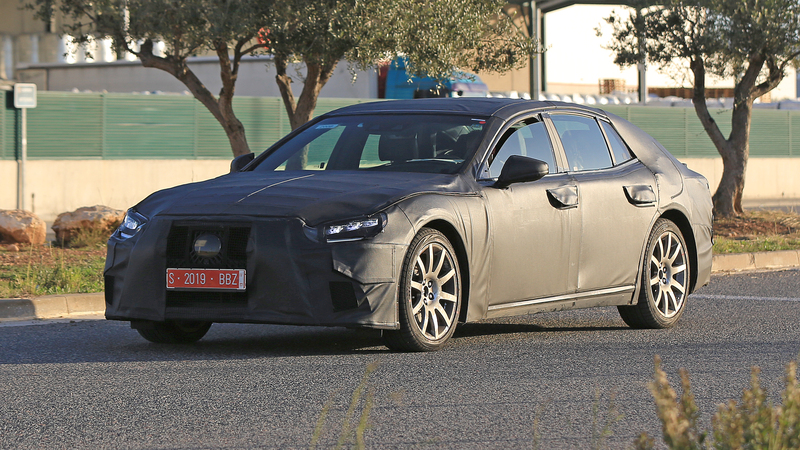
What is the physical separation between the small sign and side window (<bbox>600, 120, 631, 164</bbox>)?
14.1 meters

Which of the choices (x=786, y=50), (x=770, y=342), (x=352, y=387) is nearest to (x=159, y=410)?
(x=352, y=387)

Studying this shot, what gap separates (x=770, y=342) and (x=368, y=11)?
8463mm

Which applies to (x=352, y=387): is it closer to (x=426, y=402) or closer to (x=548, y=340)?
(x=426, y=402)

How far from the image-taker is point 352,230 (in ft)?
21.8

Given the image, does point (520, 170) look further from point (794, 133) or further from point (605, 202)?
point (794, 133)

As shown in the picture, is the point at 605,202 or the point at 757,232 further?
the point at 757,232

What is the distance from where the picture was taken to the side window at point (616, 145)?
880 cm

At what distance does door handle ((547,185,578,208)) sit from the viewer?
785cm

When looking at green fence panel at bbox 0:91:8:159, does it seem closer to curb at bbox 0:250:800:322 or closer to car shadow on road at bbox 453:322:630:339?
curb at bbox 0:250:800:322

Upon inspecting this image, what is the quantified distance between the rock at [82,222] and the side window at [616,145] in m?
7.96

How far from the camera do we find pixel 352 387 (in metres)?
5.93

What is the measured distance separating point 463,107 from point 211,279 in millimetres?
2308

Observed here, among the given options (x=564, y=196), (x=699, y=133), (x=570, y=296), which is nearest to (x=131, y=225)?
(x=564, y=196)

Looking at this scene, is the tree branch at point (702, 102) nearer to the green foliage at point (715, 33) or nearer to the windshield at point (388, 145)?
the green foliage at point (715, 33)
